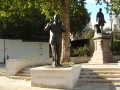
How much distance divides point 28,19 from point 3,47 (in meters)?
4.70

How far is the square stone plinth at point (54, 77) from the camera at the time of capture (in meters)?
11.6

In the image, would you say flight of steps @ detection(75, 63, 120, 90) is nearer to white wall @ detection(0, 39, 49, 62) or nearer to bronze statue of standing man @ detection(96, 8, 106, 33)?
bronze statue of standing man @ detection(96, 8, 106, 33)

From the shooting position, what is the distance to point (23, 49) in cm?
3052

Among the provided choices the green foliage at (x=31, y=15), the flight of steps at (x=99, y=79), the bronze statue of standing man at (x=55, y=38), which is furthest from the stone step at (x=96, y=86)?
the green foliage at (x=31, y=15)

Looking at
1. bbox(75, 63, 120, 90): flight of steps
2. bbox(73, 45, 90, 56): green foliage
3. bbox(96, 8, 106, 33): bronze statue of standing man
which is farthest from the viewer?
bbox(73, 45, 90, 56): green foliage

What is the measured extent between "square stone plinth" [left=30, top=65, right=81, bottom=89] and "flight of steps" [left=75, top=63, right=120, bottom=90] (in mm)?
585

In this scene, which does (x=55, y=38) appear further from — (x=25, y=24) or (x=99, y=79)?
(x=25, y=24)

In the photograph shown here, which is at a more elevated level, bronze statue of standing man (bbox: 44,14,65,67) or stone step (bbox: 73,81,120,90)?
bronze statue of standing man (bbox: 44,14,65,67)

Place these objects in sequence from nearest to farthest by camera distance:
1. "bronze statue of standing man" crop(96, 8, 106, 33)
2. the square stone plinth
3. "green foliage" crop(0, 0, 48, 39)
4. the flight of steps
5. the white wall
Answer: the square stone plinth → the flight of steps → "bronze statue of standing man" crop(96, 8, 106, 33) → the white wall → "green foliage" crop(0, 0, 48, 39)

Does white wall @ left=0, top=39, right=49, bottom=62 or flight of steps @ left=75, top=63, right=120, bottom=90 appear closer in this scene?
flight of steps @ left=75, top=63, right=120, bottom=90

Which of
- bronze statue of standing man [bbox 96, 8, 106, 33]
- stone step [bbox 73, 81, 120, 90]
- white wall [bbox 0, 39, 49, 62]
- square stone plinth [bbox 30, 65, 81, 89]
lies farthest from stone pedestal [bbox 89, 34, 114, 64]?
square stone plinth [bbox 30, 65, 81, 89]

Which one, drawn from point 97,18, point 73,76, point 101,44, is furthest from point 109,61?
point 73,76

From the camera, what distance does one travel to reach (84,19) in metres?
38.8

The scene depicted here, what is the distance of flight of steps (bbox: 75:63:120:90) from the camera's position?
474 inches
